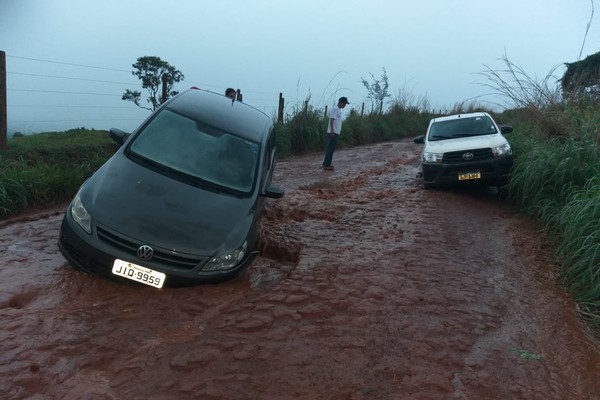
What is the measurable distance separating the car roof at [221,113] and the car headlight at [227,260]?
1.61m

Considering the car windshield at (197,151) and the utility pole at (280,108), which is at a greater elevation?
the utility pole at (280,108)

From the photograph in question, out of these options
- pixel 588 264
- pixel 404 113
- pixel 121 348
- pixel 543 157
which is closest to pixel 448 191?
pixel 543 157

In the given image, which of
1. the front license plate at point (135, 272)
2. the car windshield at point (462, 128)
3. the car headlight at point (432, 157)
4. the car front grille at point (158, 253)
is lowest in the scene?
the front license plate at point (135, 272)

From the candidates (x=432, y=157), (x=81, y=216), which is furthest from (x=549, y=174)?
(x=81, y=216)

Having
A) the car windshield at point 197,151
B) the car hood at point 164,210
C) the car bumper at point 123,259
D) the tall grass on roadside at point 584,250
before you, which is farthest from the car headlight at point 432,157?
the car bumper at point 123,259

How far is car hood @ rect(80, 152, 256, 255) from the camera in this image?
3960mm

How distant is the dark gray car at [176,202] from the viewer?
3904 millimetres

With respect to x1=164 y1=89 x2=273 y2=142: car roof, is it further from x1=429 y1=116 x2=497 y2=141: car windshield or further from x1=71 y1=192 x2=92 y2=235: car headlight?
x1=429 y1=116 x2=497 y2=141: car windshield

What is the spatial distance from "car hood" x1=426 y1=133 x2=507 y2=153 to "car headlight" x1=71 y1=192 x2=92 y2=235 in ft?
21.4

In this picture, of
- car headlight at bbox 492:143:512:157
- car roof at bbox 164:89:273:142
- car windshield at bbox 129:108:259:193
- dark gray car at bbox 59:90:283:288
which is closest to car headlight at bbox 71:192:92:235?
dark gray car at bbox 59:90:283:288

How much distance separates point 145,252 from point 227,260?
2.05ft

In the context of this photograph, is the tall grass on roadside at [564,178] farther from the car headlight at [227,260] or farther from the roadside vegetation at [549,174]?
the car headlight at [227,260]

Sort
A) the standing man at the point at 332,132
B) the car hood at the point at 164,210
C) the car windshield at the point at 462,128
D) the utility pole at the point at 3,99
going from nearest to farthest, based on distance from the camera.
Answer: the car hood at the point at 164,210
the utility pole at the point at 3,99
the car windshield at the point at 462,128
the standing man at the point at 332,132

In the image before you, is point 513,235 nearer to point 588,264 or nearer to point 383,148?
point 588,264
